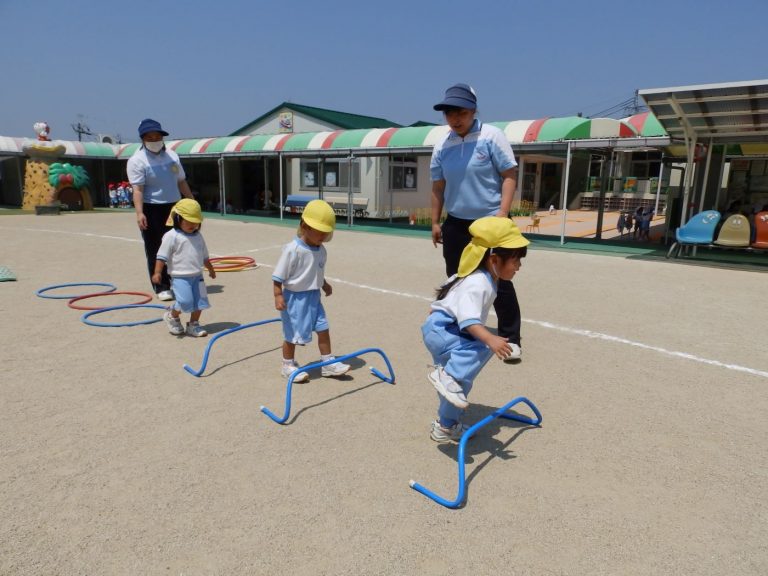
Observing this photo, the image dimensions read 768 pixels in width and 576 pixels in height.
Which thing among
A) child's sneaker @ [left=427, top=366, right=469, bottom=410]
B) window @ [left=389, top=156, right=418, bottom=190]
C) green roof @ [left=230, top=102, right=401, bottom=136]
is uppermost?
green roof @ [left=230, top=102, right=401, bottom=136]

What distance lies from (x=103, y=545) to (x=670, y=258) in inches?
470

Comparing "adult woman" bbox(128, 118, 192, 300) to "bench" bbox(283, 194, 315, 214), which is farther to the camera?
"bench" bbox(283, 194, 315, 214)

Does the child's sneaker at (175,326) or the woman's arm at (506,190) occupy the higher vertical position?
the woman's arm at (506,190)

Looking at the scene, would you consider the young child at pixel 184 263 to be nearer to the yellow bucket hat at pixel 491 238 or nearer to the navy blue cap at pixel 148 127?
the navy blue cap at pixel 148 127

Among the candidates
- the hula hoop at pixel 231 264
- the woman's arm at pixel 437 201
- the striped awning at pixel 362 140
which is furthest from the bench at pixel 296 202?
the woman's arm at pixel 437 201

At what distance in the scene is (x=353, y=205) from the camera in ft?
71.5

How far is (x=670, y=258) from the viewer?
1132cm

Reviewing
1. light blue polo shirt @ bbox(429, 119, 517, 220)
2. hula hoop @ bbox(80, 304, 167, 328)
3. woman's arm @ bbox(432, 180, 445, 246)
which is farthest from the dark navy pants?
light blue polo shirt @ bbox(429, 119, 517, 220)

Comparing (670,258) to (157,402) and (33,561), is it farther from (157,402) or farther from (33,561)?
(33,561)

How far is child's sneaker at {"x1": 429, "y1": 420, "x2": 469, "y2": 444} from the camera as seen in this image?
3064mm

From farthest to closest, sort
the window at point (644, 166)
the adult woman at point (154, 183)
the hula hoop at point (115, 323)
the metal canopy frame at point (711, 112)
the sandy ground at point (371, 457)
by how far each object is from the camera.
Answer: the window at point (644, 166) < the metal canopy frame at point (711, 112) < the adult woman at point (154, 183) < the hula hoop at point (115, 323) < the sandy ground at point (371, 457)

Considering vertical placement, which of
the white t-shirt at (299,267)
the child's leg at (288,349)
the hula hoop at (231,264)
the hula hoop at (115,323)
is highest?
the white t-shirt at (299,267)

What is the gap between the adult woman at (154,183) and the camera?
627 centimetres

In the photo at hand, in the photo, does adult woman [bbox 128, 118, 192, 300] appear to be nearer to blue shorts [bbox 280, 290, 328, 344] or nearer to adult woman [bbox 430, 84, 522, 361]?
blue shorts [bbox 280, 290, 328, 344]
